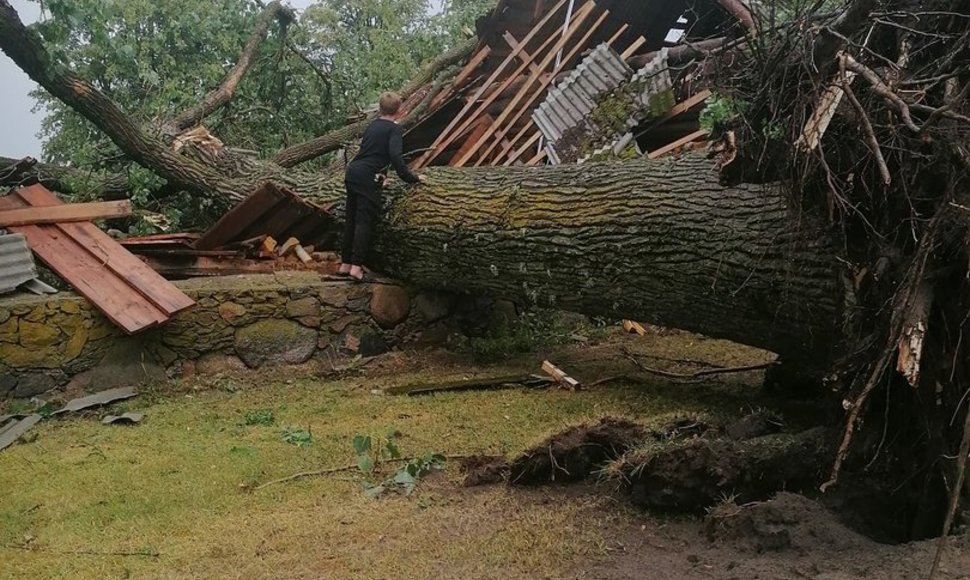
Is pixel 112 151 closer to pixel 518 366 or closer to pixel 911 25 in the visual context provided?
pixel 518 366

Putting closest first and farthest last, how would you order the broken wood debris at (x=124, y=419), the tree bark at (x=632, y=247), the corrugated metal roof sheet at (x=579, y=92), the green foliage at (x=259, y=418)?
the tree bark at (x=632, y=247)
the green foliage at (x=259, y=418)
the broken wood debris at (x=124, y=419)
the corrugated metal roof sheet at (x=579, y=92)

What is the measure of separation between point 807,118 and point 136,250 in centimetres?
612

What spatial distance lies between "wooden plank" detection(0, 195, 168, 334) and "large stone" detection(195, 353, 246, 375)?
0.56 meters

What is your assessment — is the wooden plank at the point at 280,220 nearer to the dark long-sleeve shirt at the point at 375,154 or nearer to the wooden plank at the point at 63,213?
the dark long-sleeve shirt at the point at 375,154

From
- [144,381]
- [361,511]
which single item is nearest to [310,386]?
[144,381]

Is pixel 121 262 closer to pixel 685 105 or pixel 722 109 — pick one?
pixel 722 109

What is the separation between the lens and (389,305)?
720 cm

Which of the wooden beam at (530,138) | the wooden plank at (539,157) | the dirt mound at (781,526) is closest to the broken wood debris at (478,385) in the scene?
the dirt mound at (781,526)

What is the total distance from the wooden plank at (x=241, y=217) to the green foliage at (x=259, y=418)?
8.31 ft

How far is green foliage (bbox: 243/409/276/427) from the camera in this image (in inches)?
209

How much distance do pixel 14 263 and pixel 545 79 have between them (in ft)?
19.9

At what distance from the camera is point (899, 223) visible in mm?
3012

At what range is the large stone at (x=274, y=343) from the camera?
669cm

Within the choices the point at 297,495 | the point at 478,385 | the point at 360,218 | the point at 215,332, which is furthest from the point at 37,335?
the point at 478,385
